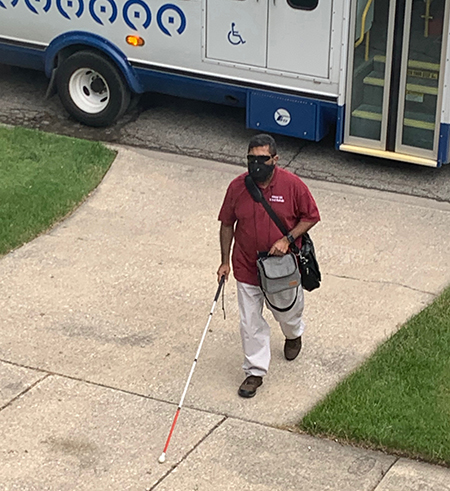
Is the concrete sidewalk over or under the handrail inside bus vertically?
under

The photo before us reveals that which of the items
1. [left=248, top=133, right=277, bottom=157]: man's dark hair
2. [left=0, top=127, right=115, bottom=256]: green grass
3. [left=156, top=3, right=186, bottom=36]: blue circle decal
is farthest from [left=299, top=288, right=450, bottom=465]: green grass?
[left=156, top=3, right=186, bottom=36]: blue circle decal

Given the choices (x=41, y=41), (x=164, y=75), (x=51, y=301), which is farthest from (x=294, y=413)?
(x=41, y=41)

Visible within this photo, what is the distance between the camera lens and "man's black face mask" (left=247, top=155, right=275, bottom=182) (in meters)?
6.04

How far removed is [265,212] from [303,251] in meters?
0.40

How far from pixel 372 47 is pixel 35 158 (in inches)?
136

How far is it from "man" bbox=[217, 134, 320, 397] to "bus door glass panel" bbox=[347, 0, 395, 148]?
142 inches

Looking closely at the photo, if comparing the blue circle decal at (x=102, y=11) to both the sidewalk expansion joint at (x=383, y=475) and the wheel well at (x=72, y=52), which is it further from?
the sidewalk expansion joint at (x=383, y=475)

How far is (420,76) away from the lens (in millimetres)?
9422

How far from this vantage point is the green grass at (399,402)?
5.93 metres

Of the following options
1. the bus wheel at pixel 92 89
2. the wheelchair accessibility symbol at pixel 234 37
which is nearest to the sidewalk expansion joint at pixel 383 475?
the wheelchair accessibility symbol at pixel 234 37

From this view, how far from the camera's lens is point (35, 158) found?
10094 millimetres

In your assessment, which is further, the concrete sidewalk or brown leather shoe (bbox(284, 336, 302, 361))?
brown leather shoe (bbox(284, 336, 302, 361))

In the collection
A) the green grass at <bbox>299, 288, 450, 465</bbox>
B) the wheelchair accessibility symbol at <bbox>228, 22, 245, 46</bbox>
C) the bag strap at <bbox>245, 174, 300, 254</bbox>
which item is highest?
the bag strap at <bbox>245, 174, 300, 254</bbox>

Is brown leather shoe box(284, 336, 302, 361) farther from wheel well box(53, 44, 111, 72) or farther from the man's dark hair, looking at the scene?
wheel well box(53, 44, 111, 72)
